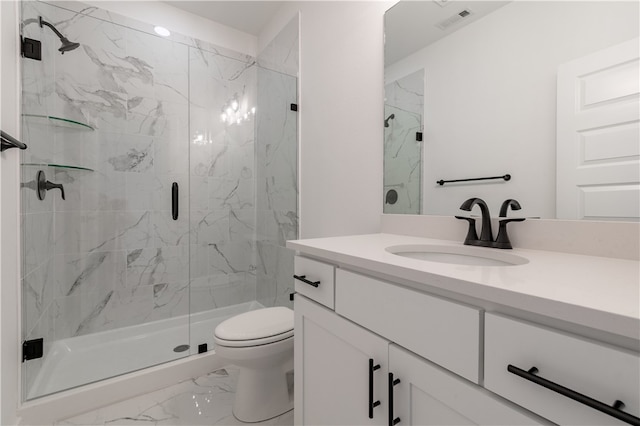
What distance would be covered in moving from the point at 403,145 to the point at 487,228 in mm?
522

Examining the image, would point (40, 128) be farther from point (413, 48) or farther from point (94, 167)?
point (413, 48)

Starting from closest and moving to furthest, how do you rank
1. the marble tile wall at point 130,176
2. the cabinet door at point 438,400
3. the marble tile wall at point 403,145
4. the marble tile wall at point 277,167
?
the cabinet door at point 438,400, the marble tile wall at point 403,145, the marble tile wall at point 130,176, the marble tile wall at point 277,167

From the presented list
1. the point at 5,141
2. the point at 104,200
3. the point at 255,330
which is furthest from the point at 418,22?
the point at 104,200

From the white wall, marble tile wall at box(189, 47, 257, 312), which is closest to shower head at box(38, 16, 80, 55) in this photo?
marble tile wall at box(189, 47, 257, 312)

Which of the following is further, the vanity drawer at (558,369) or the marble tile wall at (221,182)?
the marble tile wall at (221,182)

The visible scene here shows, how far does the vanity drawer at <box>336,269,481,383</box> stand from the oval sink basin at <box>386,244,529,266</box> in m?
0.25

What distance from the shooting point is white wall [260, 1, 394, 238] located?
1.43 meters

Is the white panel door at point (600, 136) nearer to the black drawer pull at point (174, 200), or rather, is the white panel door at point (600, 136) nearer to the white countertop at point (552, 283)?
the white countertop at point (552, 283)

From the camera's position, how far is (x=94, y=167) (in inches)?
79.2

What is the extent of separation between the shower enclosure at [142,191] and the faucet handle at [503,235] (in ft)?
4.34

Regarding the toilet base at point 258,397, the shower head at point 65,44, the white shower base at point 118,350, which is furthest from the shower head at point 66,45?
the toilet base at point 258,397

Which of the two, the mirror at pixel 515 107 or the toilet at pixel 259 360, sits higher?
the mirror at pixel 515 107

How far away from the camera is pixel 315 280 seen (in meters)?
1.00

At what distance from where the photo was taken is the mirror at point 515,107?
2.56 ft
